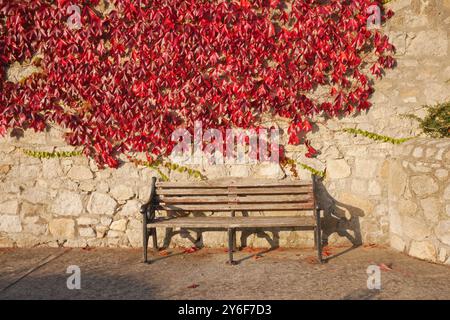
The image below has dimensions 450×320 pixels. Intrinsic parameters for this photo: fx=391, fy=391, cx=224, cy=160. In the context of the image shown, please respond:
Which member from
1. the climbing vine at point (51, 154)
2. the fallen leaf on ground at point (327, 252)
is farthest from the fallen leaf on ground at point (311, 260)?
the climbing vine at point (51, 154)

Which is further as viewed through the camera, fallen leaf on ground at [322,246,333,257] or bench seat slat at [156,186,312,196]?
bench seat slat at [156,186,312,196]

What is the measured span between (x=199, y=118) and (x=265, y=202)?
1.25 m

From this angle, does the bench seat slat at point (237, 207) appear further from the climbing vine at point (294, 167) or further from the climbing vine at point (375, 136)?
the climbing vine at point (375, 136)

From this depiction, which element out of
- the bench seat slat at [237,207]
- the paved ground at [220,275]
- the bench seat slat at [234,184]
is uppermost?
the bench seat slat at [234,184]

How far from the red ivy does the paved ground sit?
4.00 ft

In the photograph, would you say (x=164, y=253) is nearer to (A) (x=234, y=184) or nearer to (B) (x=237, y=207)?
(B) (x=237, y=207)

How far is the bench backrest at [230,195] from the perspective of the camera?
14.6 feet

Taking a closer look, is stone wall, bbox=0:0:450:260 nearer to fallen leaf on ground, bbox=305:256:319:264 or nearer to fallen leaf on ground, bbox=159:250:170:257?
fallen leaf on ground, bbox=159:250:170:257

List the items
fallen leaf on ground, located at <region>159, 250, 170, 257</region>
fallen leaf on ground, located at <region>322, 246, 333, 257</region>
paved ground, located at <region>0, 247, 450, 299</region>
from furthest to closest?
fallen leaf on ground, located at <region>159, 250, 170, 257</region> → fallen leaf on ground, located at <region>322, 246, 333, 257</region> → paved ground, located at <region>0, 247, 450, 299</region>

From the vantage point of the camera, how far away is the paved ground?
3.25 metres

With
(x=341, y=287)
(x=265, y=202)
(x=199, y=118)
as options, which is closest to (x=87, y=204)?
(x=199, y=118)

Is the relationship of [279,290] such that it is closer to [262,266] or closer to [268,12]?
[262,266]

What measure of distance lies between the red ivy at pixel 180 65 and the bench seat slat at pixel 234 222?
3.00 ft

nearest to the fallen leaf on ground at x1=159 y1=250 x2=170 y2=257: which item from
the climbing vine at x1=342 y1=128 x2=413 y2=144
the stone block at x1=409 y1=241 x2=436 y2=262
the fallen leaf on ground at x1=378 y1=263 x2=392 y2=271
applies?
the fallen leaf on ground at x1=378 y1=263 x2=392 y2=271
